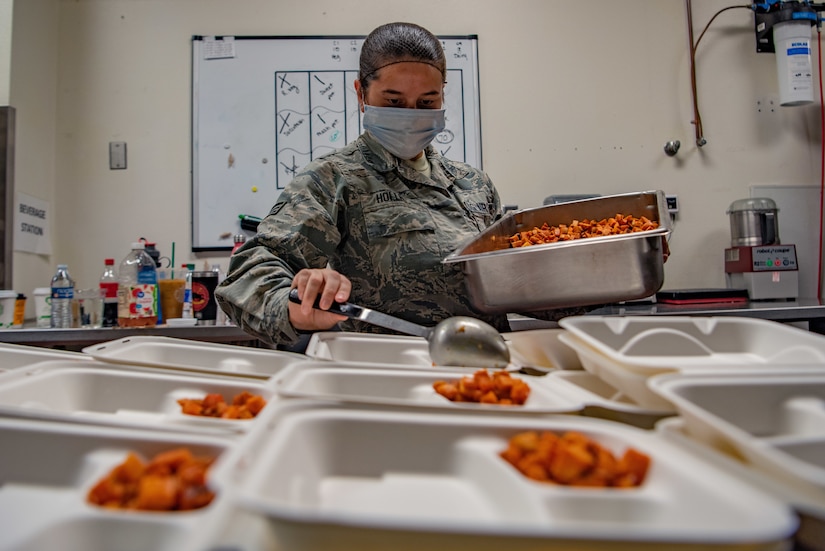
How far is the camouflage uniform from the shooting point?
4.19 ft

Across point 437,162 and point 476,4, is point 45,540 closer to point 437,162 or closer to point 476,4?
point 437,162

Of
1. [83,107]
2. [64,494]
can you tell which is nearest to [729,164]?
[64,494]

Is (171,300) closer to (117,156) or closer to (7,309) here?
(7,309)

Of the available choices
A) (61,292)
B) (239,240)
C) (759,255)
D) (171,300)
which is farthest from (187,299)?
(759,255)

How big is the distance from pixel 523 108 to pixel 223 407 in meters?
2.68

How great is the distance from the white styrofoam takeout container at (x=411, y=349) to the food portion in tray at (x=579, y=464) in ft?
1.50

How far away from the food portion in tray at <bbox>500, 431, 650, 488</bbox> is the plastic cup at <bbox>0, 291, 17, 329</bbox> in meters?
2.55

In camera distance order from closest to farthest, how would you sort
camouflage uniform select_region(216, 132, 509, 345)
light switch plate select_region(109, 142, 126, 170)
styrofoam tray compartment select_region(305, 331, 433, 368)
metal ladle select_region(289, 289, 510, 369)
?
metal ladle select_region(289, 289, 510, 369)
styrofoam tray compartment select_region(305, 331, 433, 368)
camouflage uniform select_region(216, 132, 509, 345)
light switch plate select_region(109, 142, 126, 170)

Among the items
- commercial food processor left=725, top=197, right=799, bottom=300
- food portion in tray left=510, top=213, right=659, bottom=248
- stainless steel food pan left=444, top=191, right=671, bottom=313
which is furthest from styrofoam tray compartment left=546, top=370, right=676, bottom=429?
commercial food processor left=725, top=197, right=799, bottom=300

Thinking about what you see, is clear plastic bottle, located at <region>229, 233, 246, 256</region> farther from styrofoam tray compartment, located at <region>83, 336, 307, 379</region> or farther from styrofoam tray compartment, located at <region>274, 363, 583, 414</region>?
styrofoam tray compartment, located at <region>274, 363, 583, 414</region>

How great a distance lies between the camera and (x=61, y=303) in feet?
7.55

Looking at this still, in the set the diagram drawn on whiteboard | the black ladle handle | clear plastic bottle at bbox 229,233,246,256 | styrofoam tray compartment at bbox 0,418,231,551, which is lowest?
styrofoam tray compartment at bbox 0,418,231,551

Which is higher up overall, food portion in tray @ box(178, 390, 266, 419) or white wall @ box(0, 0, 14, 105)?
white wall @ box(0, 0, 14, 105)

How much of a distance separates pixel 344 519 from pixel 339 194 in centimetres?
114
